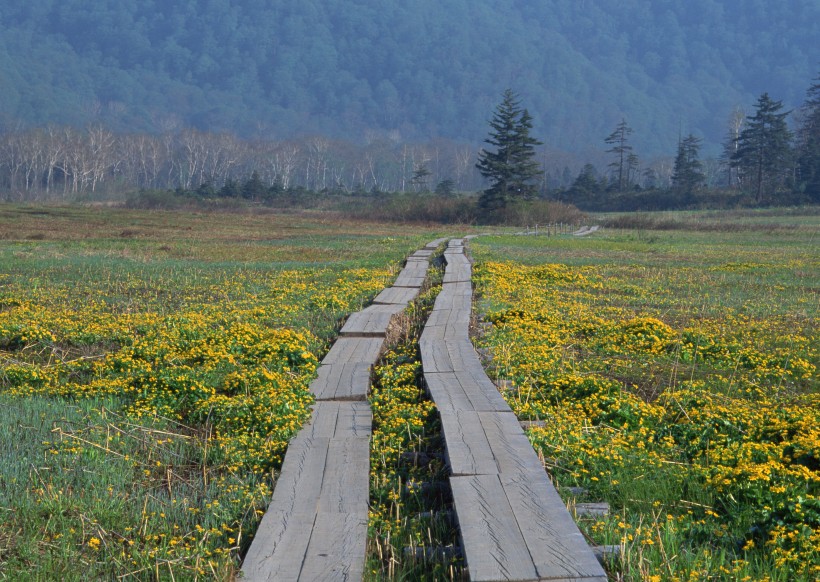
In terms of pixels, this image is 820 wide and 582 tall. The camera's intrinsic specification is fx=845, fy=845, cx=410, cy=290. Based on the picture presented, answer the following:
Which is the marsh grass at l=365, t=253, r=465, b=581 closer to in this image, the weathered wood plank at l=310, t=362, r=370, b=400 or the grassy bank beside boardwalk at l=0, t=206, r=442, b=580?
the weathered wood plank at l=310, t=362, r=370, b=400

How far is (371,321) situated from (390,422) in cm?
471

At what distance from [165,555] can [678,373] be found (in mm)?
6244

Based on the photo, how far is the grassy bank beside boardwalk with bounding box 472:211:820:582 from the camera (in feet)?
15.9

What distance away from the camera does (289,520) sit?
495 cm

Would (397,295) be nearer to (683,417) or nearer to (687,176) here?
(683,417)

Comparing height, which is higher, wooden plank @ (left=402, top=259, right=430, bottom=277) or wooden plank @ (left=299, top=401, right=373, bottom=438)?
wooden plank @ (left=402, top=259, right=430, bottom=277)

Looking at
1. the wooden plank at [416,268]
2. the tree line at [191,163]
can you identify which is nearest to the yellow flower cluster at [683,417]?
the wooden plank at [416,268]

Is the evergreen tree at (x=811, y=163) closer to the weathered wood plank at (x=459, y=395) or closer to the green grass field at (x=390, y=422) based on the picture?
the green grass field at (x=390, y=422)

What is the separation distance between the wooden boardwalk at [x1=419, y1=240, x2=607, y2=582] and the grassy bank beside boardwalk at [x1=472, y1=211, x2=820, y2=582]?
0.28 m

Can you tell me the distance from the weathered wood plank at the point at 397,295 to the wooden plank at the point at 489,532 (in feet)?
28.2

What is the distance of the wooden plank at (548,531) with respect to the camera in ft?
13.6

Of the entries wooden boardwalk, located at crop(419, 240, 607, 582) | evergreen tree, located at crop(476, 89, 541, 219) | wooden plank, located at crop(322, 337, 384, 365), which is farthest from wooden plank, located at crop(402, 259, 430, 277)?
evergreen tree, located at crop(476, 89, 541, 219)

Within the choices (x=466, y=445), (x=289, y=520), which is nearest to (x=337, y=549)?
(x=289, y=520)

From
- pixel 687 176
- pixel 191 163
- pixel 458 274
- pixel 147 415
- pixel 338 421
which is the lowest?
pixel 147 415
